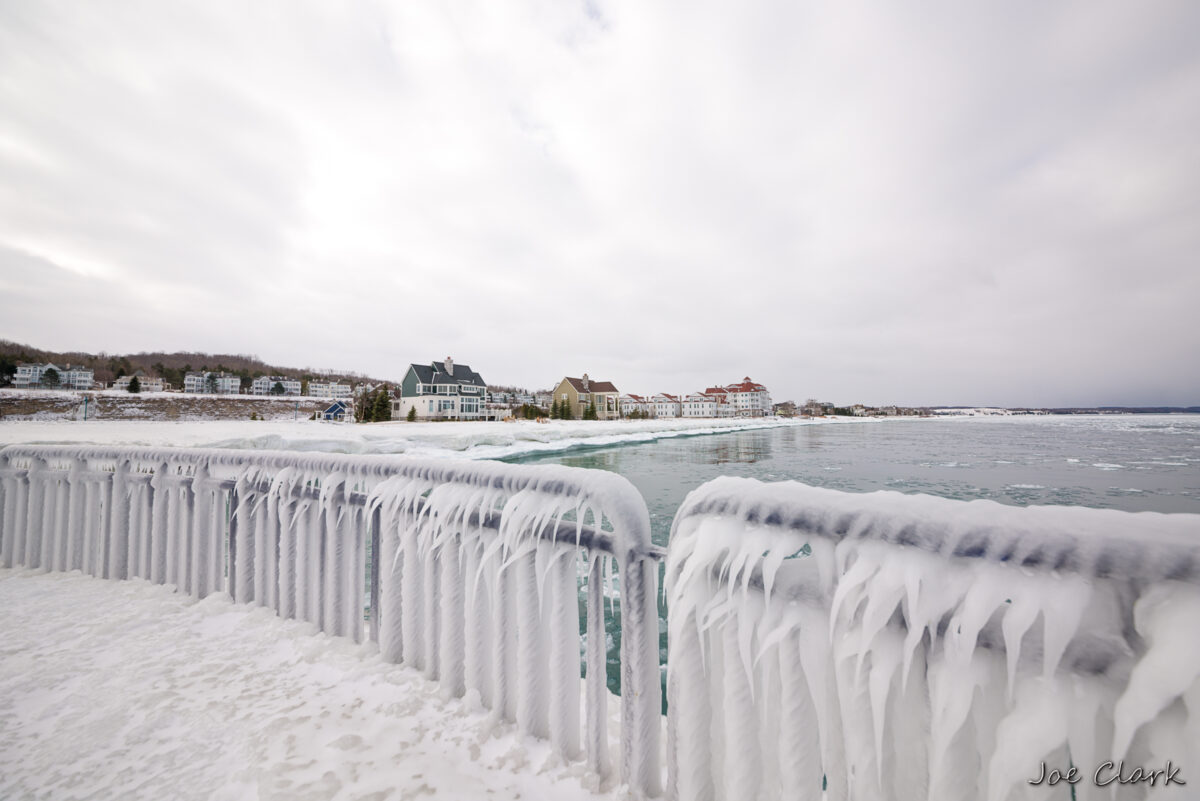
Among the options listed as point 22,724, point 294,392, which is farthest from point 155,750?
point 294,392

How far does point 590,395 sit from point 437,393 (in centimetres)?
2462

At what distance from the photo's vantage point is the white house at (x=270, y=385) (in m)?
84.3

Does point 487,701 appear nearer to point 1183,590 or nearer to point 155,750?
point 155,750

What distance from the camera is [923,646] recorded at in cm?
93

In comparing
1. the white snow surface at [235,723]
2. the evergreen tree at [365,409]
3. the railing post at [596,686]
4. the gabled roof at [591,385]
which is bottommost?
the white snow surface at [235,723]

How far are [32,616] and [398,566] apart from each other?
2.48 meters

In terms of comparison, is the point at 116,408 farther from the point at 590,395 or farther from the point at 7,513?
the point at 590,395

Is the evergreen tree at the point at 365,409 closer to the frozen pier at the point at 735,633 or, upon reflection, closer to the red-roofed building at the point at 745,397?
the frozen pier at the point at 735,633

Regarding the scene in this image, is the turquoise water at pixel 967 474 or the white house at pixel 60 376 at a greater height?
the white house at pixel 60 376

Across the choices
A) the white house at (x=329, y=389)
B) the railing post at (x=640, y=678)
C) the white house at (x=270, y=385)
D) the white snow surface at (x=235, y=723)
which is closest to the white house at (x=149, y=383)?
the white house at (x=270, y=385)

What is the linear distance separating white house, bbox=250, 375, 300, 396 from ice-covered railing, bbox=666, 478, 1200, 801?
105 meters

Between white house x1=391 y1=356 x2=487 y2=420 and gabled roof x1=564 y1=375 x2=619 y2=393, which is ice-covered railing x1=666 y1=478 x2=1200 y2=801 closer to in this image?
white house x1=391 y1=356 x2=487 y2=420

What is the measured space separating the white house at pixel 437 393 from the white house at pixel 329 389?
5754 cm

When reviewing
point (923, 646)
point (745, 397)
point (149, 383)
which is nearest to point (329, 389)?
point (149, 383)
